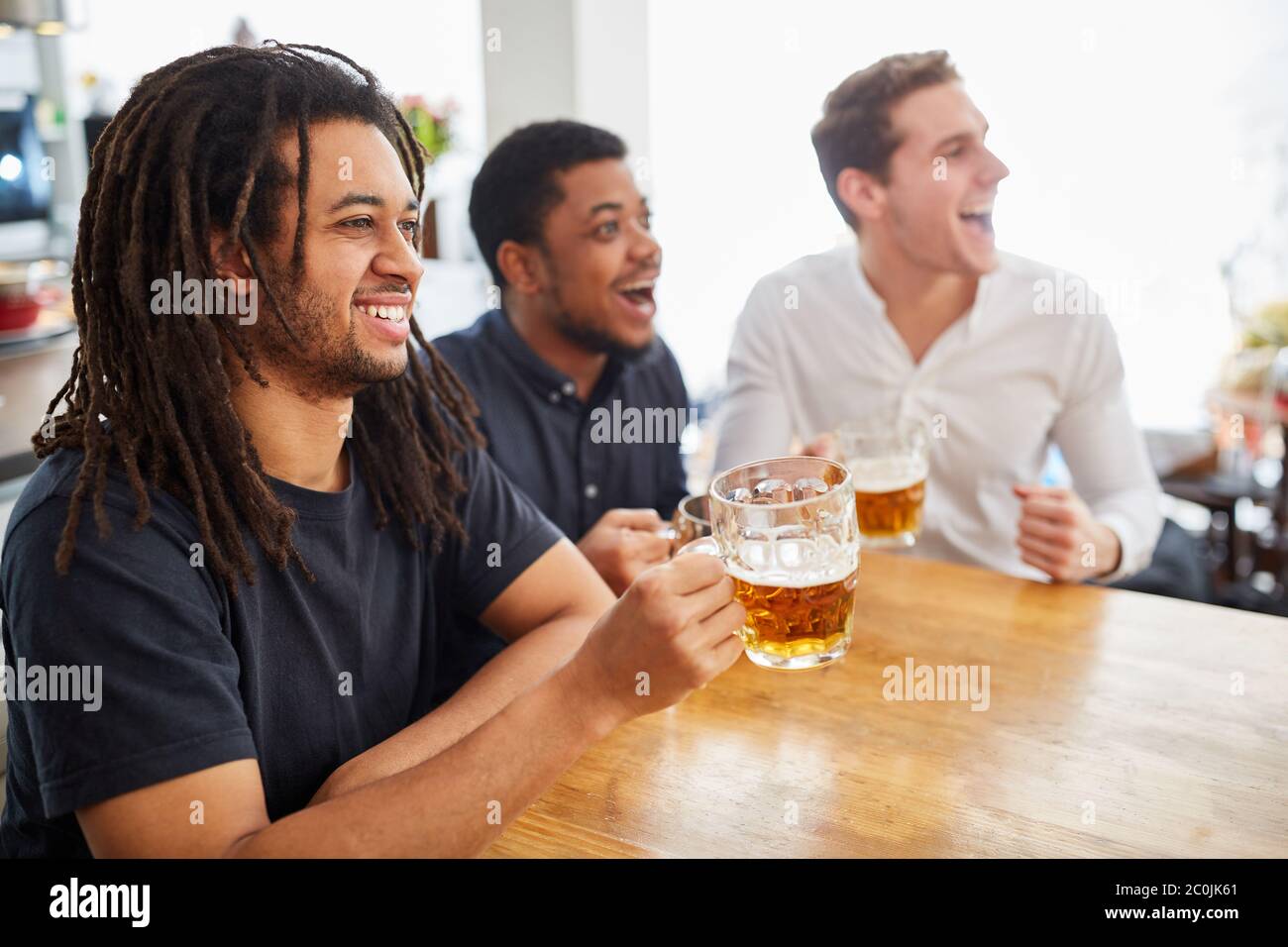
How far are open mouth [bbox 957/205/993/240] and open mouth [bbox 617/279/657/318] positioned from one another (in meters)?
0.63

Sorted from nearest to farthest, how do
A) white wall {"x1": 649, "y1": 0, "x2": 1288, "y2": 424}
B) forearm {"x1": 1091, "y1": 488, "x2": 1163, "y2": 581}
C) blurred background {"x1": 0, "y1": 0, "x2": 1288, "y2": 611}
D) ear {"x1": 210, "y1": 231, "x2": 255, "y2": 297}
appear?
ear {"x1": 210, "y1": 231, "x2": 255, "y2": 297} → forearm {"x1": 1091, "y1": 488, "x2": 1163, "y2": 581} → blurred background {"x1": 0, "y1": 0, "x2": 1288, "y2": 611} → white wall {"x1": 649, "y1": 0, "x2": 1288, "y2": 424}

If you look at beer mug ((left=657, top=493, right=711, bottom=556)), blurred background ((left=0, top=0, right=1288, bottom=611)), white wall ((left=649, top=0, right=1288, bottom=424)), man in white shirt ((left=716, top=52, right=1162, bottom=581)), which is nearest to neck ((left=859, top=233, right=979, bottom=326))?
man in white shirt ((left=716, top=52, right=1162, bottom=581))

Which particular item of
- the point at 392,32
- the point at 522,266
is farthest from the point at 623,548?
the point at 392,32

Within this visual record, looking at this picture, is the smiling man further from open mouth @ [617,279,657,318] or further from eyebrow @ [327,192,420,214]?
eyebrow @ [327,192,420,214]

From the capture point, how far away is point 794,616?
113 cm

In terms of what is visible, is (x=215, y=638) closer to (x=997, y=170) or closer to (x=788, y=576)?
(x=788, y=576)

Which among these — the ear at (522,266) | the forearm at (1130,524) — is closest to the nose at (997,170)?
the forearm at (1130,524)

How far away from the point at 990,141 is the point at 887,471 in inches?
75.6

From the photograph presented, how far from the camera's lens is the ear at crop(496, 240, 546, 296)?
2.23m

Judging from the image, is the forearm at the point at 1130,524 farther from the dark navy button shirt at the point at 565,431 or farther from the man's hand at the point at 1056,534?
the dark navy button shirt at the point at 565,431

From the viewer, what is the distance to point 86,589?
0.97 meters

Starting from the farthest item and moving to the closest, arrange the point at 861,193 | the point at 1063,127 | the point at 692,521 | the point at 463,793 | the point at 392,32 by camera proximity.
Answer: the point at 392,32
the point at 1063,127
the point at 861,193
the point at 692,521
the point at 463,793

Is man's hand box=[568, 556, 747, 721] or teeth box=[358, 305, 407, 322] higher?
teeth box=[358, 305, 407, 322]

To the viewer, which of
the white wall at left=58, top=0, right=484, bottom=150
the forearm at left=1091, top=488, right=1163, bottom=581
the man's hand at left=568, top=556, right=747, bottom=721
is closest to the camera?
the man's hand at left=568, top=556, right=747, bottom=721
